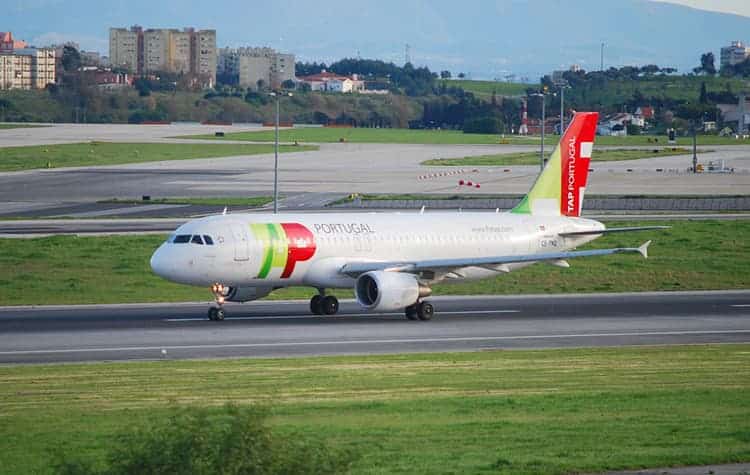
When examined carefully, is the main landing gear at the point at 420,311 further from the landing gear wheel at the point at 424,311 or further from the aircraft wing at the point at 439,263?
the aircraft wing at the point at 439,263

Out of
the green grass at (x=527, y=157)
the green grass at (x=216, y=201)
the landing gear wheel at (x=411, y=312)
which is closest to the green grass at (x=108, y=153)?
the green grass at (x=527, y=157)

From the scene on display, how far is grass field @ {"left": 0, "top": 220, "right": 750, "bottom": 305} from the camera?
48.7 meters

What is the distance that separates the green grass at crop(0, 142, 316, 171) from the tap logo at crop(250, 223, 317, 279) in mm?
90021

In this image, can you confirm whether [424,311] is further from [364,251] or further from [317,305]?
[317,305]

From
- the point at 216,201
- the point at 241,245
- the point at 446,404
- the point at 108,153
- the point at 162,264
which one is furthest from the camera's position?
the point at 108,153

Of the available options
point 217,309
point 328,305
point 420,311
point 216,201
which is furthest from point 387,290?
point 216,201

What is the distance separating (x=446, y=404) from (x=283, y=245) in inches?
647

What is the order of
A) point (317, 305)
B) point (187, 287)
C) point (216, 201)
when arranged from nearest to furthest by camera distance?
point (317, 305) < point (187, 287) < point (216, 201)

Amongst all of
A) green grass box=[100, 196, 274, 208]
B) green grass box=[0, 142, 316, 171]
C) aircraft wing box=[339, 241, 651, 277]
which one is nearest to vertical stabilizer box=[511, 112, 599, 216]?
aircraft wing box=[339, 241, 651, 277]

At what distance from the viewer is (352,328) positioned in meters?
40.8

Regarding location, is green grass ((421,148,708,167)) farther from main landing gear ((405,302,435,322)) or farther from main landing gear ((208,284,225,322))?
main landing gear ((208,284,225,322))

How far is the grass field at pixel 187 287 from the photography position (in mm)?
48719

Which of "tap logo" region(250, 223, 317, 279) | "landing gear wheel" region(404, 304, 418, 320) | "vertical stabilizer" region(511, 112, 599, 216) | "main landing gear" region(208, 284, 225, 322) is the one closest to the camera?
"tap logo" region(250, 223, 317, 279)

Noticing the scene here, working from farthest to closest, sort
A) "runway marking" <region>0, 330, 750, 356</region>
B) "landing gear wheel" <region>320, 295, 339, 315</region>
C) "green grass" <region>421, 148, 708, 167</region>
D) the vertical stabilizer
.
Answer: "green grass" <region>421, 148, 708, 167</region>
the vertical stabilizer
"landing gear wheel" <region>320, 295, 339, 315</region>
"runway marking" <region>0, 330, 750, 356</region>
